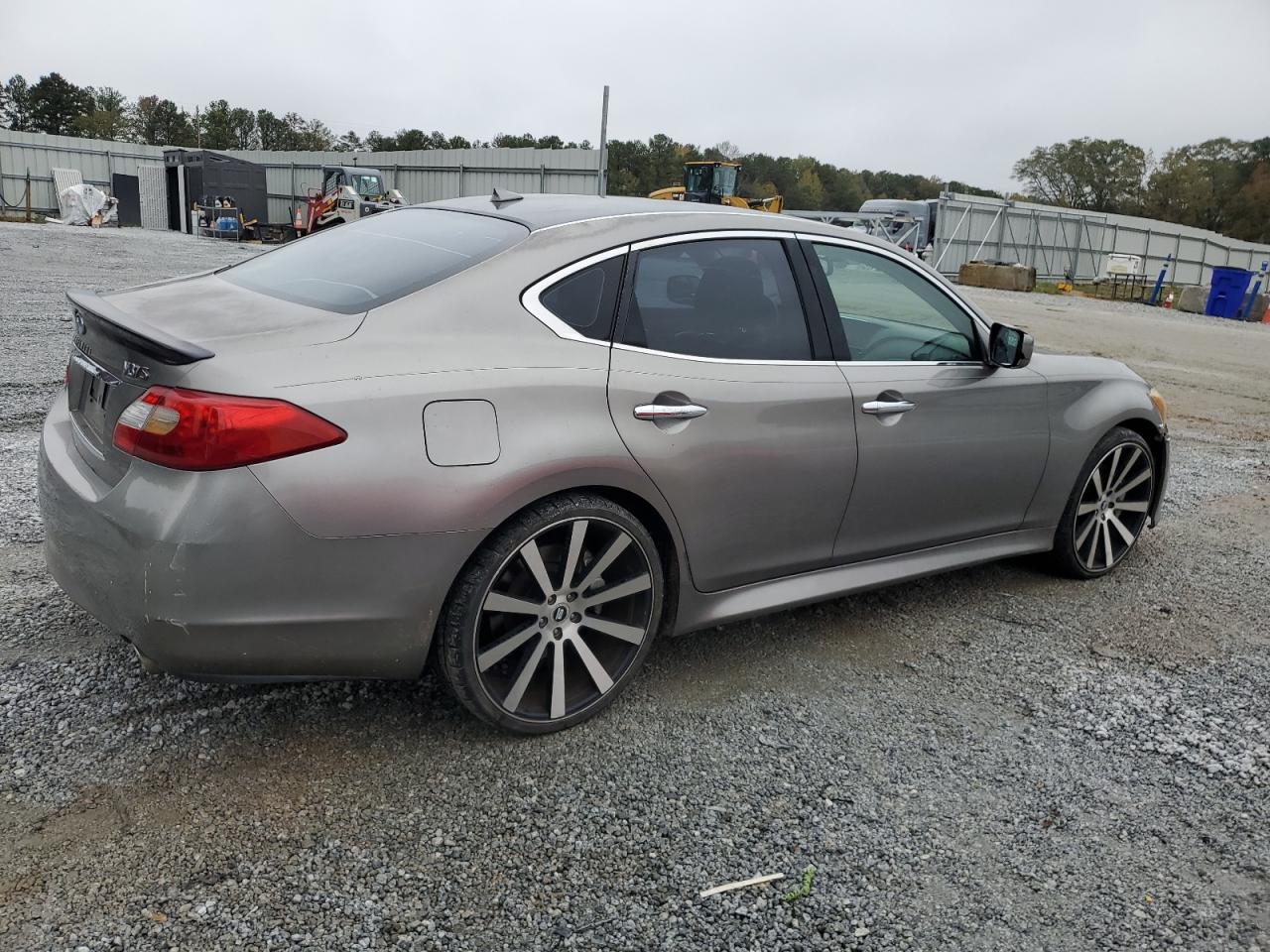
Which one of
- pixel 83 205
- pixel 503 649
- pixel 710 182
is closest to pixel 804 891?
pixel 503 649

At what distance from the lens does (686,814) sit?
2738mm

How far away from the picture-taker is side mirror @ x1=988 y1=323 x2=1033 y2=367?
13.3 feet

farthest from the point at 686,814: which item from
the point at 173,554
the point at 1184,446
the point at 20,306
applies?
the point at 20,306

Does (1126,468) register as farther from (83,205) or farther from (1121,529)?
(83,205)

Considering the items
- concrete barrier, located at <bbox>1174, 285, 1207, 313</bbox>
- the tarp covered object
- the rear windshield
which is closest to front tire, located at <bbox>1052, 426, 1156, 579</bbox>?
the rear windshield

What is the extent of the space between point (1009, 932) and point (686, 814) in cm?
85

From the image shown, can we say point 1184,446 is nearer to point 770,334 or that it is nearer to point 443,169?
point 770,334

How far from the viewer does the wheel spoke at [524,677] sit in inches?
116

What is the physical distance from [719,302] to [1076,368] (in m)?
2.07

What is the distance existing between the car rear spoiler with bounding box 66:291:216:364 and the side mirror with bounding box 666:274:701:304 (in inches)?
56.6

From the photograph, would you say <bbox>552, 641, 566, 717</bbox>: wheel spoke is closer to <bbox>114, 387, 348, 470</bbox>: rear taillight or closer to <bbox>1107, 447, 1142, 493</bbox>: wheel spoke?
<bbox>114, 387, 348, 470</bbox>: rear taillight

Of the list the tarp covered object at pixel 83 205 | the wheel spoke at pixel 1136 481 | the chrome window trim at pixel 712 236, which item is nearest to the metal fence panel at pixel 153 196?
the tarp covered object at pixel 83 205

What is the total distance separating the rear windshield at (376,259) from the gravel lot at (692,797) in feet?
4.19

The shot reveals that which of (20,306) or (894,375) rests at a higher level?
(894,375)
